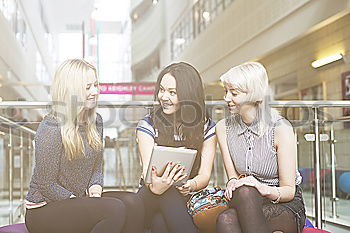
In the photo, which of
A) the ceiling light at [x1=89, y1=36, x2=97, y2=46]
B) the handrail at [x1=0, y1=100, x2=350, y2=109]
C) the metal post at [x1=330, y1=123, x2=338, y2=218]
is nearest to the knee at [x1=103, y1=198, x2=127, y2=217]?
the handrail at [x1=0, y1=100, x2=350, y2=109]

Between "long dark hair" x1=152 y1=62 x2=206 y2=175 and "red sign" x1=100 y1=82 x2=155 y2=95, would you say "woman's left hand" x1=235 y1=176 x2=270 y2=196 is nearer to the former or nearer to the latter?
"long dark hair" x1=152 y1=62 x2=206 y2=175

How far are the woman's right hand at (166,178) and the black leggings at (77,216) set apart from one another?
180mm

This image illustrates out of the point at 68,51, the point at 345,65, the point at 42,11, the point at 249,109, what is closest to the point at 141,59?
the point at 68,51

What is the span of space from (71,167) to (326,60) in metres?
6.01

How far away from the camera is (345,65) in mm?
6938

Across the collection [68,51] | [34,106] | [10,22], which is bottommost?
[34,106]

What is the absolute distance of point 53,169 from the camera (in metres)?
2.01

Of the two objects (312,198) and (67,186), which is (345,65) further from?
(67,186)

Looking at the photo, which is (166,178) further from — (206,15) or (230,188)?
(206,15)

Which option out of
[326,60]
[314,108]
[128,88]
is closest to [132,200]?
[314,108]

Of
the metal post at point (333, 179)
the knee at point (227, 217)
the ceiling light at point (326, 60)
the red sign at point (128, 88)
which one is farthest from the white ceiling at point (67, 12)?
the knee at point (227, 217)

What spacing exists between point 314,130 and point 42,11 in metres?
7.20

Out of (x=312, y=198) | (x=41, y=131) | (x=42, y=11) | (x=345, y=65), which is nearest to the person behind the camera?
(x=41, y=131)

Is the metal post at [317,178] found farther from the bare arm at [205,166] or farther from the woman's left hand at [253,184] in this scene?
the woman's left hand at [253,184]
